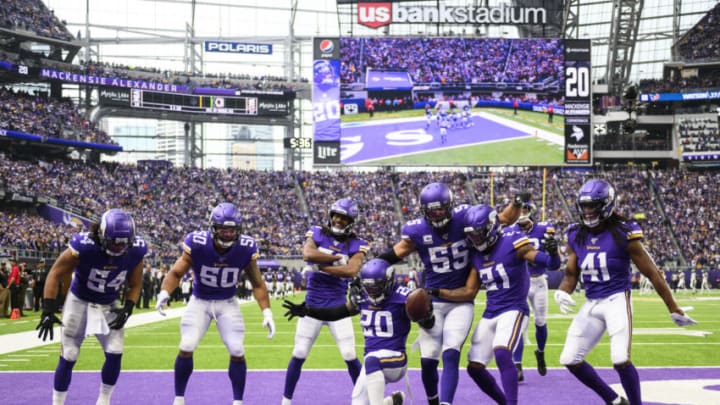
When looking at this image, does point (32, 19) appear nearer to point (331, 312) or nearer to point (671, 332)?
point (671, 332)

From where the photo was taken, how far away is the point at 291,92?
55219 millimetres

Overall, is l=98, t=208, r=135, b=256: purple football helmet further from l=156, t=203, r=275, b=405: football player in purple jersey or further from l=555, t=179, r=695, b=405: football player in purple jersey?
l=555, t=179, r=695, b=405: football player in purple jersey

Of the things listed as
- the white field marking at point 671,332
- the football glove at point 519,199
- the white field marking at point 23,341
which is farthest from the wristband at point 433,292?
the white field marking at point 671,332

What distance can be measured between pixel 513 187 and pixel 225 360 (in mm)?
39745

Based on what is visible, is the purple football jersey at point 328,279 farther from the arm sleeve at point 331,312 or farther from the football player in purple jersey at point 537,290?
the football player in purple jersey at point 537,290

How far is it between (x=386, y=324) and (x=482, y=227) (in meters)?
1.31

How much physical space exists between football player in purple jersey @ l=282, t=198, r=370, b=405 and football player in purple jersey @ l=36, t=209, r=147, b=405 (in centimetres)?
182

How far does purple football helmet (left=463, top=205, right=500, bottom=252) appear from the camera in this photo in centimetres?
717

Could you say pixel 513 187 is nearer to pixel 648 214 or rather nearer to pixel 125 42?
pixel 648 214

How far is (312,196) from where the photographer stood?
166 ft

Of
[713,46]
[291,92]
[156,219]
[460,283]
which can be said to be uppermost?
[713,46]

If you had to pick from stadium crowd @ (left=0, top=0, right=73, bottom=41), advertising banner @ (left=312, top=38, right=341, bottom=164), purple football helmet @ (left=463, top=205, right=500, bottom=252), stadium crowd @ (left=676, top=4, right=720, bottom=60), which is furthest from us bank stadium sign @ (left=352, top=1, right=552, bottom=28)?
purple football helmet @ (left=463, top=205, right=500, bottom=252)

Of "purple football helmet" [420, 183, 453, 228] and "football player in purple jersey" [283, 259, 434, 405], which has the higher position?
"purple football helmet" [420, 183, 453, 228]

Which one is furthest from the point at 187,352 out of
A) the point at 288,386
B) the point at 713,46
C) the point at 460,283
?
the point at 713,46
